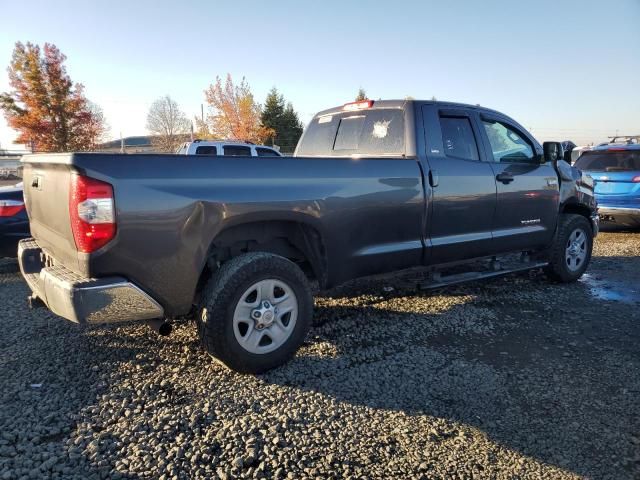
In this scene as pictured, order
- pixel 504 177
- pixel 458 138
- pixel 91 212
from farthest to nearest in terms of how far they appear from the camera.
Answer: pixel 504 177
pixel 458 138
pixel 91 212


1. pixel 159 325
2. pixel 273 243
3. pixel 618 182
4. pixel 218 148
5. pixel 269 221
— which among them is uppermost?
pixel 218 148

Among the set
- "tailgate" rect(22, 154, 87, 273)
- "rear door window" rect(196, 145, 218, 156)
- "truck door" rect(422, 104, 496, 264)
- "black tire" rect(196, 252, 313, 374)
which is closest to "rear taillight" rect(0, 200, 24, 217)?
"tailgate" rect(22, 154, 87, 273)

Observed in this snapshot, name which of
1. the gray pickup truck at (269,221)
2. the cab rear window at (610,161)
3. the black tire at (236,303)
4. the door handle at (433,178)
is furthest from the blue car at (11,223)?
the cab rear window at (610,161)

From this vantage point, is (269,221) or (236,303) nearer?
(236,303)

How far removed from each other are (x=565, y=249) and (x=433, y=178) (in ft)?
8.40

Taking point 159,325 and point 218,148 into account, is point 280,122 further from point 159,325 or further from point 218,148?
point 159,325

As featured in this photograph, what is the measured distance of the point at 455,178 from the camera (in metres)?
4.30

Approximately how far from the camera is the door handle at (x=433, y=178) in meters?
4.11

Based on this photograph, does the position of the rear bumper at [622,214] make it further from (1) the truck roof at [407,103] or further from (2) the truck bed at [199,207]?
(2) the truck bed at [199,207]

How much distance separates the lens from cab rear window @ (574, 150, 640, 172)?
9.09 m

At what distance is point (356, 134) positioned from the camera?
4.86m

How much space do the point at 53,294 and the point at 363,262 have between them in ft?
7.27

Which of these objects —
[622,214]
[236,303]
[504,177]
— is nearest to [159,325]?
[236,303]

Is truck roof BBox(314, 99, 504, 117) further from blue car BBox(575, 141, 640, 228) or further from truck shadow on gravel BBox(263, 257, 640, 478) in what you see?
blue car BBox(575, 141, 640, 228)
